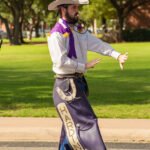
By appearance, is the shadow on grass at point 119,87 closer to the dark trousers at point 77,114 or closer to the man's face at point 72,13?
the dark trousers at point 77,114

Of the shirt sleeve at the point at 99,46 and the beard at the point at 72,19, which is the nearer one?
the beard at the point at 72,19

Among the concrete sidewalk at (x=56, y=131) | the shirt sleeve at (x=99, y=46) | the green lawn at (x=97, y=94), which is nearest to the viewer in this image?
the shirt sleeve at (x=99, y=46)

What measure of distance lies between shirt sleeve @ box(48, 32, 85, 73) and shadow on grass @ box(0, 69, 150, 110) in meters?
6.00

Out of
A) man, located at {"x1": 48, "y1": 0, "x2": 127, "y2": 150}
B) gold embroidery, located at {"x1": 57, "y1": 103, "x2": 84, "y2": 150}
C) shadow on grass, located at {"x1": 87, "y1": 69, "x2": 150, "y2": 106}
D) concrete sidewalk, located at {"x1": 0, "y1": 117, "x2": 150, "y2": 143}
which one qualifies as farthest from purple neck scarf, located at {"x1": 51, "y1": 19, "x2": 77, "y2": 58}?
shadow on grass, located at {"x1": 87, "y1": 69, "x2": 150, "y2": 106}

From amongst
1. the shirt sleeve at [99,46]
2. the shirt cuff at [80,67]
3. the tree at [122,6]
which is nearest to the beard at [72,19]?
the shirt sleeve at [99,46]

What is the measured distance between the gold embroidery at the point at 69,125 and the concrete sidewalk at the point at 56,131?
9.83 feet

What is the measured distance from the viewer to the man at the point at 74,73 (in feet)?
17.9

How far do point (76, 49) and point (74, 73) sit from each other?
252mm

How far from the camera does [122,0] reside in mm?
60531

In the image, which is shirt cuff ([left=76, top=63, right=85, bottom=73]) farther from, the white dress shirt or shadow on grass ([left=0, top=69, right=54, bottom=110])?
shadow on grass ([left=0, top=69, right=54, bottom=110])

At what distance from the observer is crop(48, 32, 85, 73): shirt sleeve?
5379 mm

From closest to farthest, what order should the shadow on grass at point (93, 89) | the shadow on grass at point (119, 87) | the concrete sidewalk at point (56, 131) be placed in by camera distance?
the concrete sidewalk at point (56, 131) < the shadow on grass at point (93, 89) < the shadow on grass at point (119, 87)

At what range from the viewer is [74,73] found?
18.3 feet

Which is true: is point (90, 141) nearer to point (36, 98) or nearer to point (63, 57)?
point (63, 57)
